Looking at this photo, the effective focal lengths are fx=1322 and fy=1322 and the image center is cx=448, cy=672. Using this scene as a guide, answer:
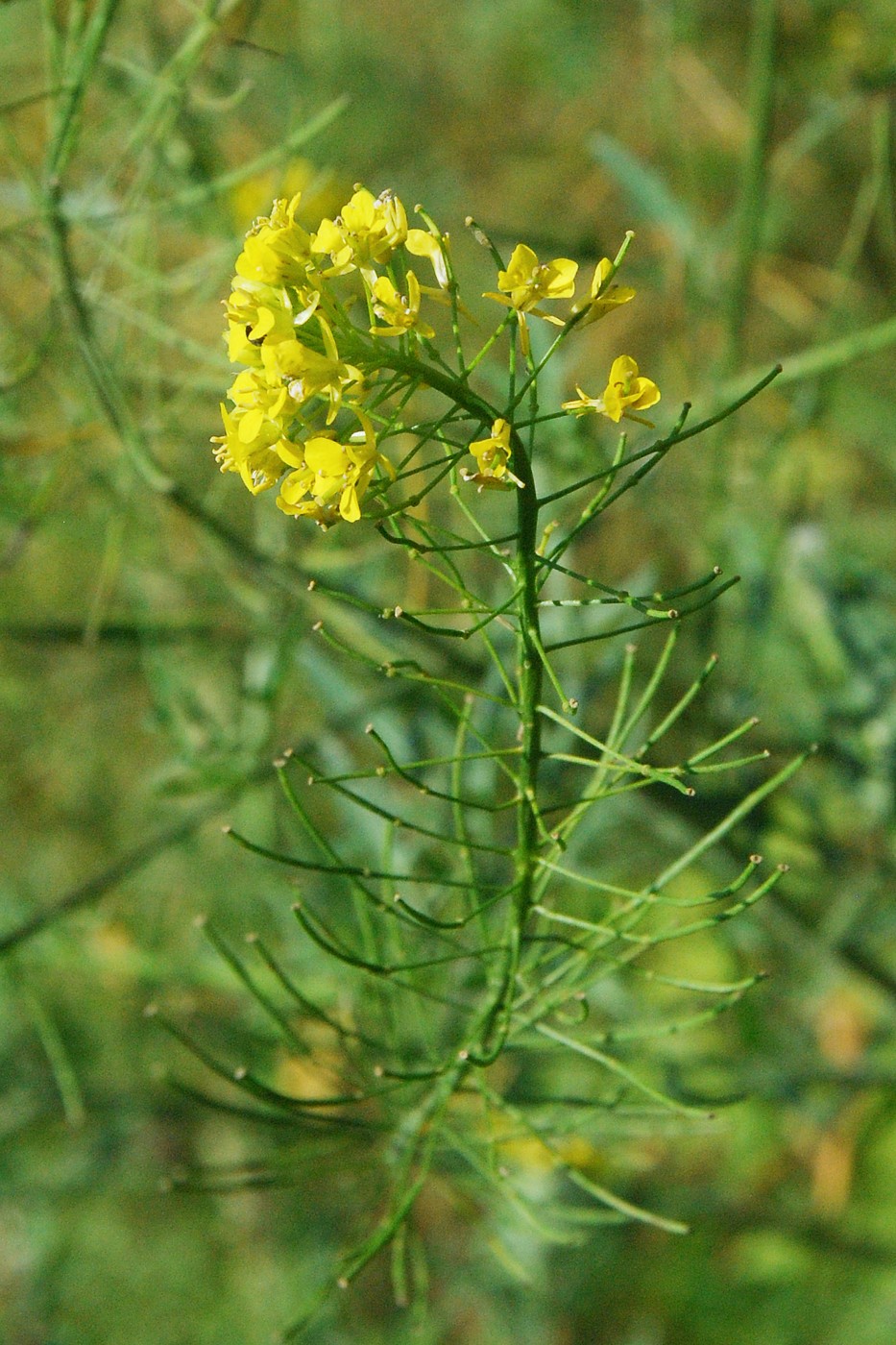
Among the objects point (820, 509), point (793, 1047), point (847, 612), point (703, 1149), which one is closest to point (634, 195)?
point (847, 612)

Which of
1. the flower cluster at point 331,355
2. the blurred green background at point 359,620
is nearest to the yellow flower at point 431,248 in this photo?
the flower cluster at point 331,355

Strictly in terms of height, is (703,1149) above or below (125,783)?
below

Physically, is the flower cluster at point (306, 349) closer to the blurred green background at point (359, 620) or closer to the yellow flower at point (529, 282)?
the yellow flower at point (529, 282)

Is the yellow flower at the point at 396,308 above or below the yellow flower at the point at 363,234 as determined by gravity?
below

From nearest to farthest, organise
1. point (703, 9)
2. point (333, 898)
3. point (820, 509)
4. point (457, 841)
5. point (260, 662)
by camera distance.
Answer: point (457, 841)
point (260, 662)
point (333, 898)
point (820, 509)
point (703, 9)

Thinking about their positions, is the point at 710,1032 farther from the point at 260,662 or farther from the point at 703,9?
the point at 703,9
